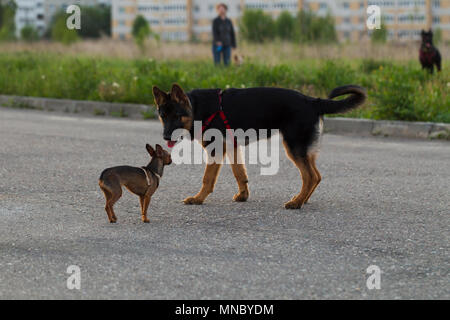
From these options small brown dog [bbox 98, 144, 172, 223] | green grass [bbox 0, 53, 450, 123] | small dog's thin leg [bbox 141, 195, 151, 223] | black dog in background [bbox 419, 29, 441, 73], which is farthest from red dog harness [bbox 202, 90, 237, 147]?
black dog in background [bbox 419, 29, 441, 73]

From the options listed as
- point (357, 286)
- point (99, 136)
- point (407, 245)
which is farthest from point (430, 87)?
point (357, 286)

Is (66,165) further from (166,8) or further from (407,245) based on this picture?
(166,8)

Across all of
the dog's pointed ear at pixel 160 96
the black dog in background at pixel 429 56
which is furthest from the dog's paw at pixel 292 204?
the black dog in background at pixel 429 56

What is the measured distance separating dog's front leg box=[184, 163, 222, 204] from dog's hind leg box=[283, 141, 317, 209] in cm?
62

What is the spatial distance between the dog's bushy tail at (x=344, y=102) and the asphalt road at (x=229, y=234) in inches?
31.0

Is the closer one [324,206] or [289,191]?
[324,206]

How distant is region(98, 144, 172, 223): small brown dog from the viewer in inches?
201

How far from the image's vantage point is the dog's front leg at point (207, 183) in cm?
597

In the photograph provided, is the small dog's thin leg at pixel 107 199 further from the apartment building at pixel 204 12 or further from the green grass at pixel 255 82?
the apartment building at pixel 204 12

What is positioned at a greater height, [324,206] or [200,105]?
[200,105]

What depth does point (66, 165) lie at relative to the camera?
778 cm

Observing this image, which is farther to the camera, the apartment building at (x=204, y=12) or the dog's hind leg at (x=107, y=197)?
the apartment building at (x=204, y=12)

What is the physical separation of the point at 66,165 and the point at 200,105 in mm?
2569

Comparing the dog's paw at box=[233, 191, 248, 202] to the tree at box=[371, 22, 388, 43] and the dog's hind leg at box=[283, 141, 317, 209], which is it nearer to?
the dog's hind leg at box=[283, 141, 317, 209]
